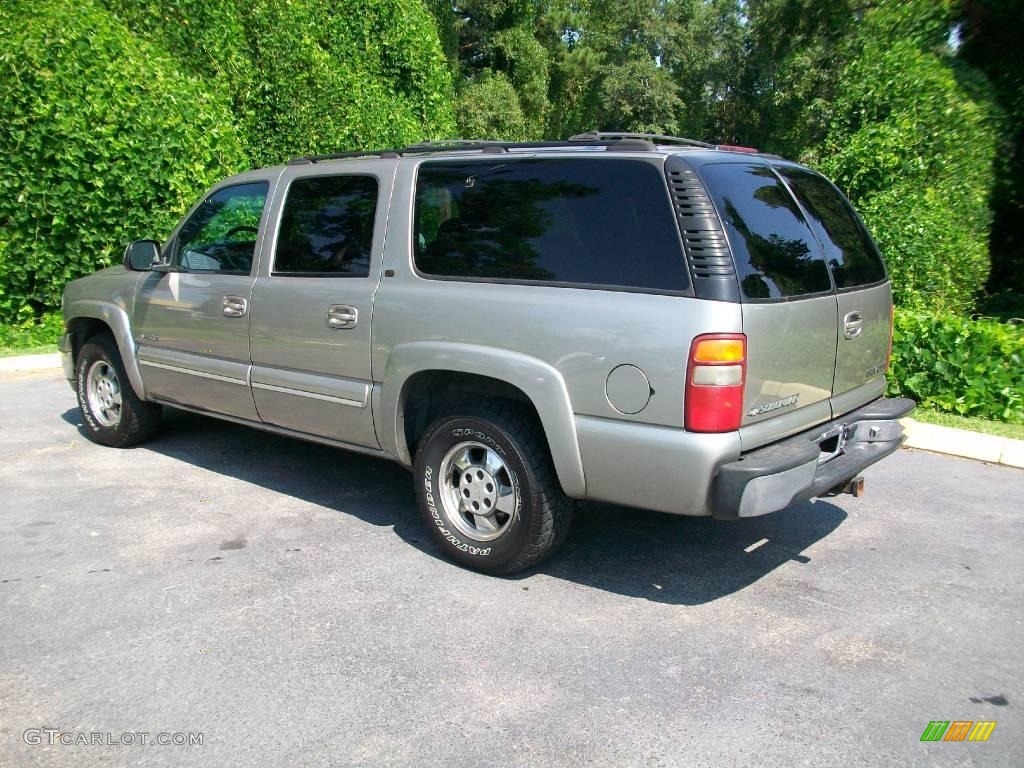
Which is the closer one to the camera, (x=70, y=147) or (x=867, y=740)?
(x=867, y=740)

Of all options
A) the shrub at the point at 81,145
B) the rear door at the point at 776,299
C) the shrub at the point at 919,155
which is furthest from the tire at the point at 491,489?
the shrub at the point at 81,145

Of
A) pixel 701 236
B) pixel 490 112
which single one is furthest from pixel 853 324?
pixel 490 112

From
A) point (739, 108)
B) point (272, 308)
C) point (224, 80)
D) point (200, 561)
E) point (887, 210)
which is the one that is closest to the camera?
point (200, 561)

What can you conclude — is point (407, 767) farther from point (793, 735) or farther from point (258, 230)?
point (258, 230)

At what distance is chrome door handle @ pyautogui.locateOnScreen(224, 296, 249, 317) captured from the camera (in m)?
5.24

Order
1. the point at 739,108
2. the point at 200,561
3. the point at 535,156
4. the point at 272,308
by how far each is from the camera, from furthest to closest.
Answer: the point at 739,108 < the point at 272,308 < the point at 200,561 < the point at 535,156

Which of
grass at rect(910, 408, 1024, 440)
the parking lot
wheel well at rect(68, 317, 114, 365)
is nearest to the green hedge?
grass at rect(910, 408, 1024, 440)

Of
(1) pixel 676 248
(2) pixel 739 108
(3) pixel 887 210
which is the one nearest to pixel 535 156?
(1) pixel 676 248

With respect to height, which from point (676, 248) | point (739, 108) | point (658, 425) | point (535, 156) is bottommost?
point (658, 425)

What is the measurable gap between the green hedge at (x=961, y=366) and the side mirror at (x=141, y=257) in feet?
19.0

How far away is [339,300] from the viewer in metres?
→ 4.75

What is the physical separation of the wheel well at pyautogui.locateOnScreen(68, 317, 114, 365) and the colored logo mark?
567 cm

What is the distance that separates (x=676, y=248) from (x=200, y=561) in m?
2.82

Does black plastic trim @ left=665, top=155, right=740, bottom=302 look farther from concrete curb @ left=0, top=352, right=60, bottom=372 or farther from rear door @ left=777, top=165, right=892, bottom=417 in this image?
concrete curb @ left=0, top=352, right=60, bottom=372
